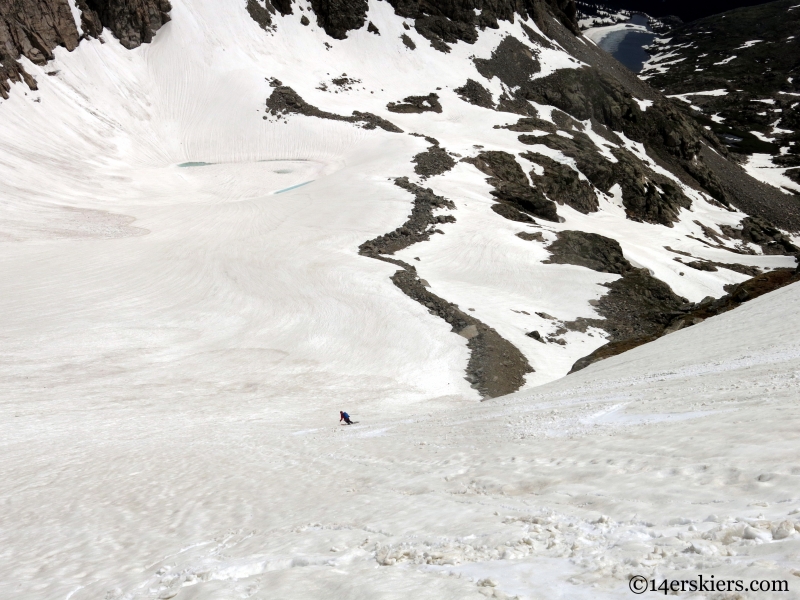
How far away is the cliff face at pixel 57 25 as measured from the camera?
72.2m

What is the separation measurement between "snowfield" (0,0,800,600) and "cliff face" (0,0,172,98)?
81.4 inches

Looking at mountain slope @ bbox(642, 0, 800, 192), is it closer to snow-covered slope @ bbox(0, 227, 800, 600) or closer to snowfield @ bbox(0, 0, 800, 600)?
snowfield @ bbox(0, 0, 800, 600)

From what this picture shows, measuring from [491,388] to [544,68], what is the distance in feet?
296

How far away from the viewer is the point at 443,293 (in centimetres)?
4306

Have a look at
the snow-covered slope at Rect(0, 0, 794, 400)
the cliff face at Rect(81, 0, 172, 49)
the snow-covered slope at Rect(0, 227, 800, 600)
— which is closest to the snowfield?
the snow-covered slope at Rect(0, 227, 800, 600)

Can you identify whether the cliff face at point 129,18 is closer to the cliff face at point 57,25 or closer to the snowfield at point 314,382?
the cliff face at point 57,25

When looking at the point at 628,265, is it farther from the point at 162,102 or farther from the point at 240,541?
the point at 162,102

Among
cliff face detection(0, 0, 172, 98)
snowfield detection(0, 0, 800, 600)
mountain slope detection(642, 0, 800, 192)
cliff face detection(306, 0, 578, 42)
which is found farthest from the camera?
mountain slope detection(642, 0, 800, 192)

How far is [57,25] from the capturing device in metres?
80.0

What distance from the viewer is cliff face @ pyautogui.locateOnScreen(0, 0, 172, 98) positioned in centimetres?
7219

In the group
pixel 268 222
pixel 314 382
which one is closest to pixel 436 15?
pixel 268 222

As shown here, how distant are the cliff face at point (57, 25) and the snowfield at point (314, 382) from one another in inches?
81.4

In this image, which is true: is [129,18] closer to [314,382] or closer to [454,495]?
[314,382]

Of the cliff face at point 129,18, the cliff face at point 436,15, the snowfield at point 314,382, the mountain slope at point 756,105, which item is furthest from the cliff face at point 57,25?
the mountain slope at point 756,105
